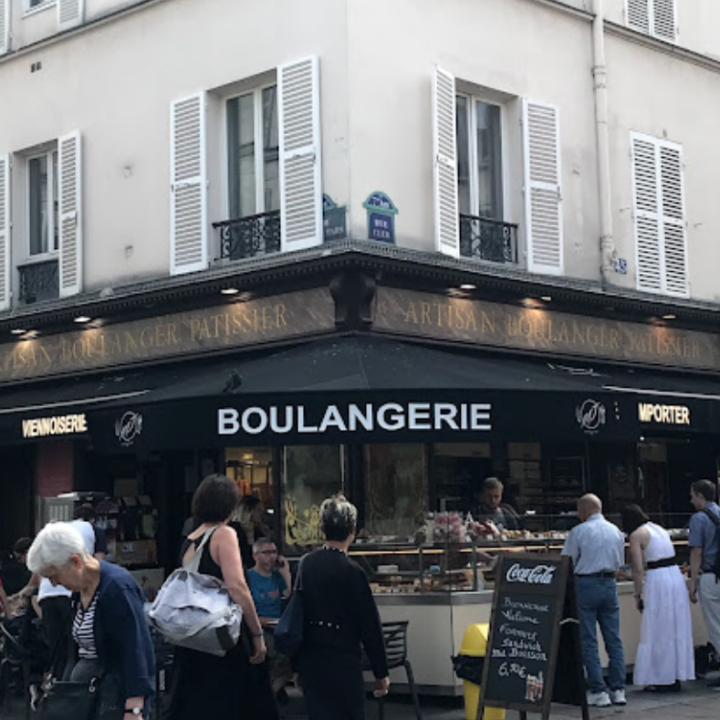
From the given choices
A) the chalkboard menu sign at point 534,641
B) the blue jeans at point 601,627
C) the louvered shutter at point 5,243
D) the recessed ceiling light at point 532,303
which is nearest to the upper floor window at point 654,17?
the recessed ceiling light at point 532,303

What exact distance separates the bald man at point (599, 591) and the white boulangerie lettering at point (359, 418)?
4.27ft

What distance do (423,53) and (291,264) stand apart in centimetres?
274

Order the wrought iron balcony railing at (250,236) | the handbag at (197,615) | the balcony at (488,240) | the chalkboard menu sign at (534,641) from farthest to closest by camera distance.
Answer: the balcony at (488,240) → the wrought iron balcony railing at (250,236) → the chalkboard menu sign at (534,641) → the handbag at (197,615)

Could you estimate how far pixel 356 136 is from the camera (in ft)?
43.3

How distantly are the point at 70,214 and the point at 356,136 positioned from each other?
441 centimetres

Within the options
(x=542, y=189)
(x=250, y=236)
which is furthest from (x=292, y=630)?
(x=542, y=189)

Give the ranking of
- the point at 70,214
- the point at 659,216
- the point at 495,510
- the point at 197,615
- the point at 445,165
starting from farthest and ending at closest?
the point at 659,216 < the point at 70,214 < the point at 445,165 < the point at 495,510 < the point at 197,615

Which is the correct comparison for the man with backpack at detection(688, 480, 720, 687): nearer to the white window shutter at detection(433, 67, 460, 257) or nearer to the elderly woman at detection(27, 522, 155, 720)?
the white window shutter at detection(433, 67, 460, 257)

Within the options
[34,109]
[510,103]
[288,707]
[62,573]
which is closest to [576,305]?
[510,103]

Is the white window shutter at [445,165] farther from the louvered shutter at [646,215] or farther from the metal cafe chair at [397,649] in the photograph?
the metal cafe chair at [397,649]

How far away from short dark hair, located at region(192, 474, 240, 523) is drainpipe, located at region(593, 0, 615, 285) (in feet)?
30.7

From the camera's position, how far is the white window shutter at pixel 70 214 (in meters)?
15.8

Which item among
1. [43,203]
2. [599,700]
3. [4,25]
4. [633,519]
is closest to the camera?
[599,700]

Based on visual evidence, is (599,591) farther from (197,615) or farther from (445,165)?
(197,615)
